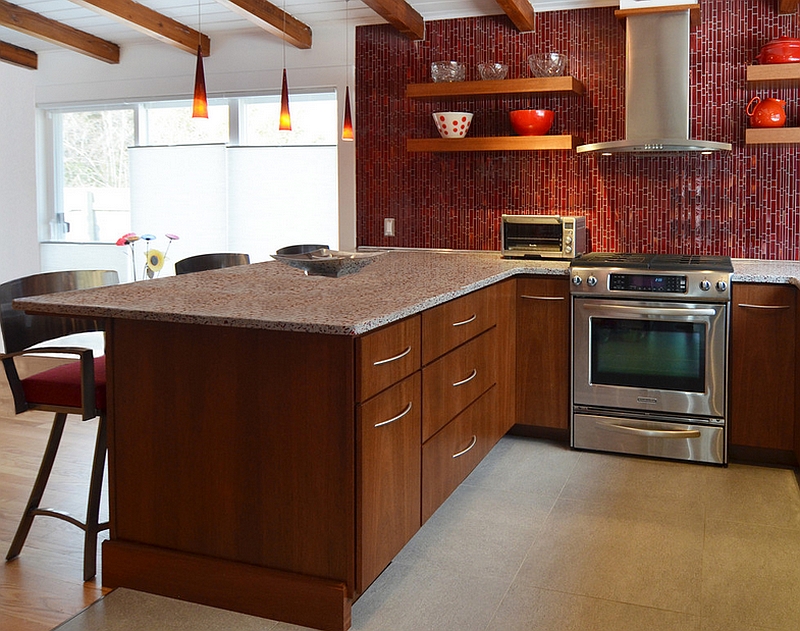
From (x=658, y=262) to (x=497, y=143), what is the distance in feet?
3.80

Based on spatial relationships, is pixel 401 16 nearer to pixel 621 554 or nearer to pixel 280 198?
pixel 280 198

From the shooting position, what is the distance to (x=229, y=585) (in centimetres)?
237

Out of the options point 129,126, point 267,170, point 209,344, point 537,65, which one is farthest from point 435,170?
point 209,344

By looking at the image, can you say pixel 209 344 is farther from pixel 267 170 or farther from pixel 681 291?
pixel 267 170

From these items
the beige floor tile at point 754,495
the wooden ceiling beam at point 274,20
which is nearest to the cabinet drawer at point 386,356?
the beige floor tile at point 754,495

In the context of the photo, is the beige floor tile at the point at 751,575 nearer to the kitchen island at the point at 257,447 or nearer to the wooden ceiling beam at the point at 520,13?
the kitchen island at the point at 257,447

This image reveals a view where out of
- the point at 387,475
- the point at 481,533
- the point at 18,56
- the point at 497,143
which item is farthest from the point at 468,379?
the point at 18,56

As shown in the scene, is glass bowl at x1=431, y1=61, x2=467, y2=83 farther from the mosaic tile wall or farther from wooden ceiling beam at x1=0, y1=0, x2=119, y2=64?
wooden ceiling beam at x1=0, y1=0, x2=119, y2=64

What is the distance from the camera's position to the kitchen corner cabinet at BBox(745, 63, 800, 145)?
3861 millimetres

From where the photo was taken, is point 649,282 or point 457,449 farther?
point 649,282

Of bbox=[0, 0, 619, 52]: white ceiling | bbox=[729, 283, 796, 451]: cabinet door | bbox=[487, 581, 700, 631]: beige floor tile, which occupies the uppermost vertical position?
bbox=[0, 0, 619, 52]: white ceiling

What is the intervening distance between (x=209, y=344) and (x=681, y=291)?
2.20 meters

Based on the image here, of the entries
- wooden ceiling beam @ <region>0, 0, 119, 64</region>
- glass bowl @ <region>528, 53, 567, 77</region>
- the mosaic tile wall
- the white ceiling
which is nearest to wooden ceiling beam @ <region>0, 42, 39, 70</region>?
the white ceiling

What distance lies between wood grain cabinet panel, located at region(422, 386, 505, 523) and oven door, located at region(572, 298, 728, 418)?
52cm
